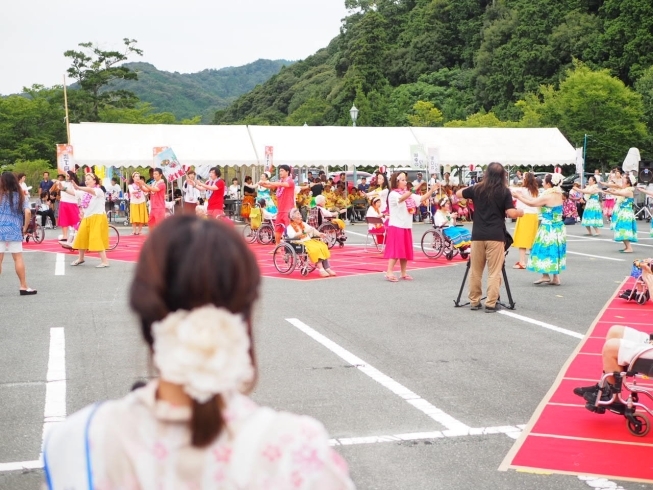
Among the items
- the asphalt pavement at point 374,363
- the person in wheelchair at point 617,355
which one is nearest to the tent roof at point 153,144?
the asphalt pavement at point 374,363

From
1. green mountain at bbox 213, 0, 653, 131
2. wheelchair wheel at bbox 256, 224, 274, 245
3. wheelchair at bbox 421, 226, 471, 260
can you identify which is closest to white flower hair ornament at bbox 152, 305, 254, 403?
wheelchair at bbox 421, 226, 471, 260

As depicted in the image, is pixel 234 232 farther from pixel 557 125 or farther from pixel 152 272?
pixel 557 125

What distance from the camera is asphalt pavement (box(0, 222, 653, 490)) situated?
547cm

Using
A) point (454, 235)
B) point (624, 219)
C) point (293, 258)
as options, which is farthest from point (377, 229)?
point (624, 219)

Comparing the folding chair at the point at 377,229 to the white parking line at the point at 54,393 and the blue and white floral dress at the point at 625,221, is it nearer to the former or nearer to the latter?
the blue and white floral dress at the point at 625,221

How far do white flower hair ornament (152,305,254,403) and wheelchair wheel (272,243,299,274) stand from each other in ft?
45.9

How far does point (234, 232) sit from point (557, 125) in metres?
49.6

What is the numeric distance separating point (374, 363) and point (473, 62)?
82302 millimetres

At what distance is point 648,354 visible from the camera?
5.89 m

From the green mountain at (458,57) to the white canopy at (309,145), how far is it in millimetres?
24262

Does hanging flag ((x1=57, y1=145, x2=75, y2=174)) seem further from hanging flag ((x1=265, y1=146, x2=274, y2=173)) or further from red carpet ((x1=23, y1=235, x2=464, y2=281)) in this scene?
hanging flag ((x1=265, y1=146, x2=274, y2=173))

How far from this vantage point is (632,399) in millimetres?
5961

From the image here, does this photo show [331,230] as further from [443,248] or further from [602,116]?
[602,116]

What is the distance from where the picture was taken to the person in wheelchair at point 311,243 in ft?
51.0
